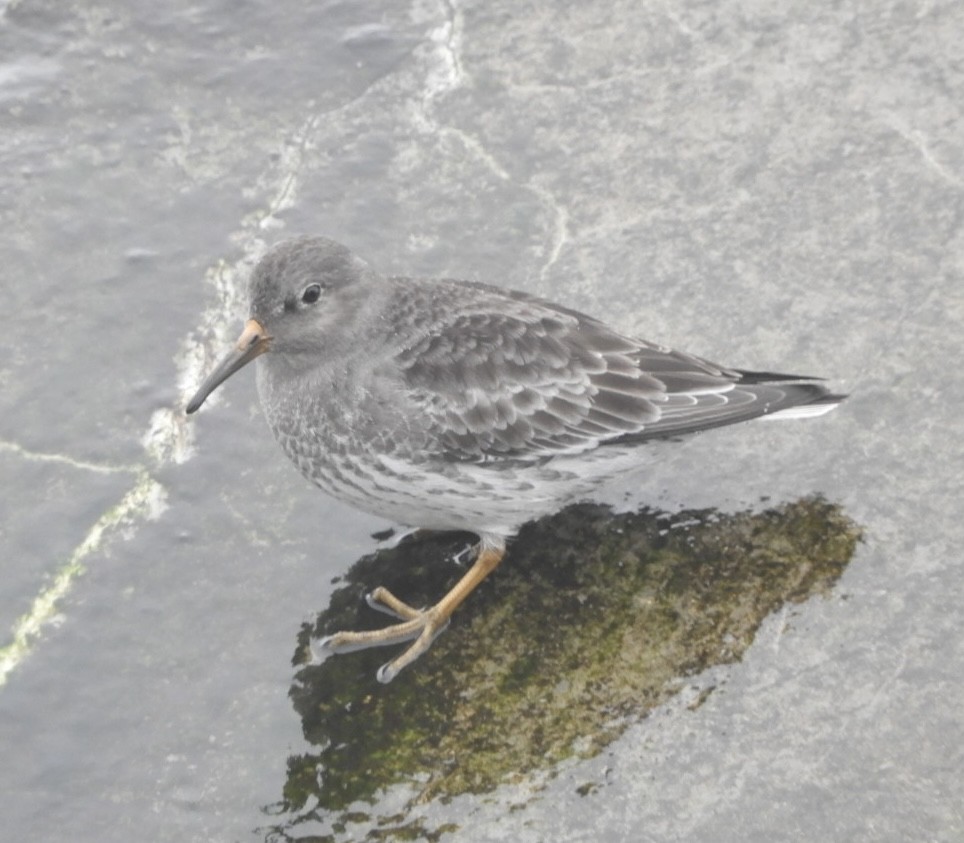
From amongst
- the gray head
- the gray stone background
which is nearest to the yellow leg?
the gray stone background

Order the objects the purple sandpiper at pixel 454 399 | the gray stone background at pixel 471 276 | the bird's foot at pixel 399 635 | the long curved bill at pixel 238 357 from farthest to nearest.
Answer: the long curved bill at pixel 238 357 → the purple sandpiper at pixel 454 399 → the bird's foot at pixel 399 635 → the gray stone background at pixel 471 276

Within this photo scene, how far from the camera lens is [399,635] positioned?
20.9ft

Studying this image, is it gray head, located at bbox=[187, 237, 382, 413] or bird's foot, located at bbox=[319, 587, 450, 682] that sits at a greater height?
gray head, located at bbox=[187, 237, 382, 413]

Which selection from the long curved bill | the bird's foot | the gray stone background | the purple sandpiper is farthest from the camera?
the long curved bill

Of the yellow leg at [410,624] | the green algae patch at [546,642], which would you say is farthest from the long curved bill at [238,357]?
the yellow leg at [410,624]

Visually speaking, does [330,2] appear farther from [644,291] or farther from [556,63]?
[644,291]

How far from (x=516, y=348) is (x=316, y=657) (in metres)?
1.49

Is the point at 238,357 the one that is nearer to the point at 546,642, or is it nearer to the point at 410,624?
the point at 410,624

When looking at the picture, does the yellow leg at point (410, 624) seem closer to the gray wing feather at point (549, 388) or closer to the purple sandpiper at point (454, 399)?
the purple sandpiper at point (454, 399)

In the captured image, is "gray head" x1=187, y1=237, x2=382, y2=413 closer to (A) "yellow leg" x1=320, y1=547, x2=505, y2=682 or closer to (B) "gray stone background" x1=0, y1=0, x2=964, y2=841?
(B) "gray stone background" x1=0, y1=0, x2=964, y2=841

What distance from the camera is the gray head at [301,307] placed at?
6.64m

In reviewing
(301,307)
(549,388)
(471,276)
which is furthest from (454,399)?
(471,276)

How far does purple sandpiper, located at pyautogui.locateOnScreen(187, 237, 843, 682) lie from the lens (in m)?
6.40

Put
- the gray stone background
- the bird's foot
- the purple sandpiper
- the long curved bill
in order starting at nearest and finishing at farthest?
the gray stone background → the bird's foot → the purple sandpiper → the long curved bill
